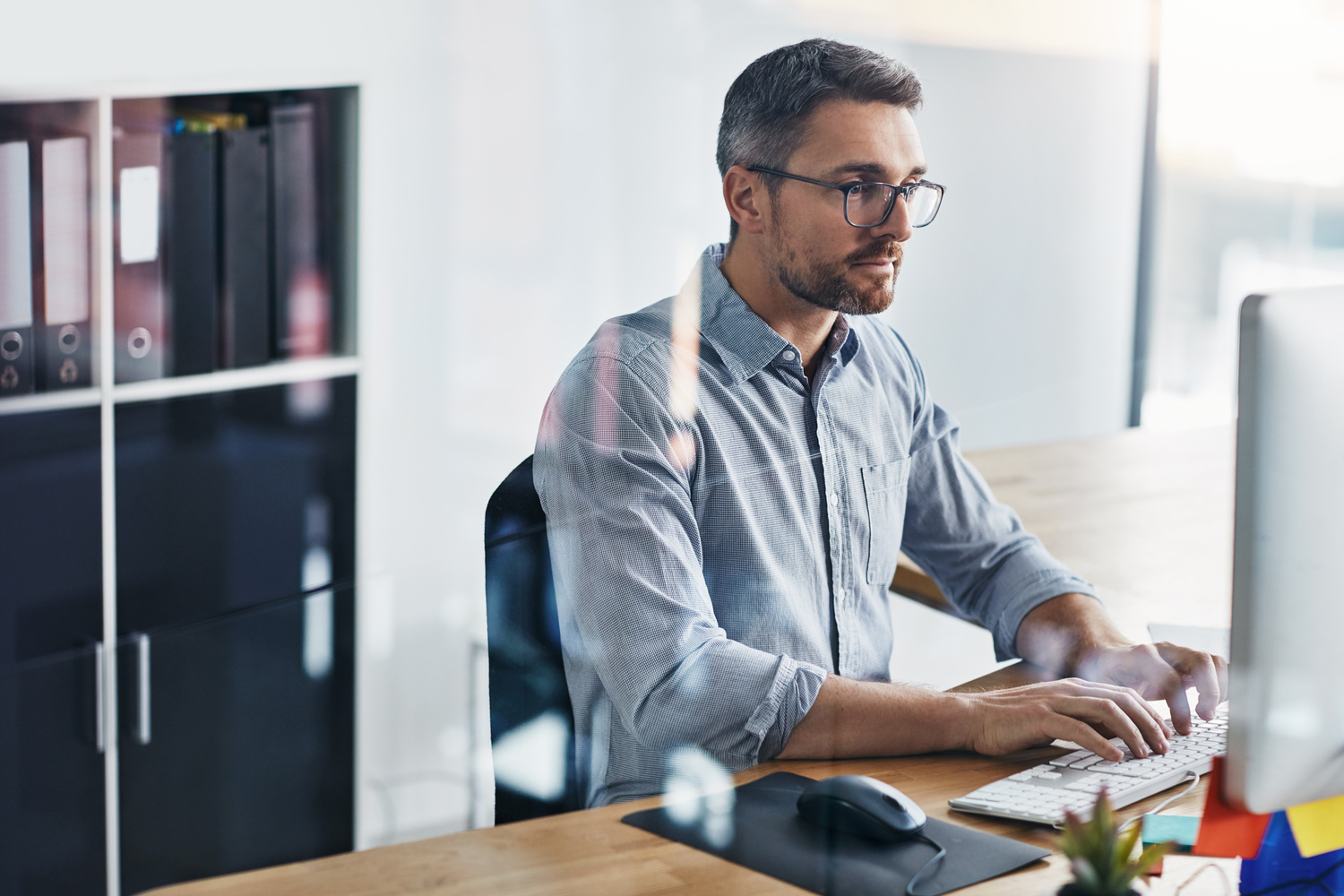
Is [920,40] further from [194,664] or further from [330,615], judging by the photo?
[194,664]

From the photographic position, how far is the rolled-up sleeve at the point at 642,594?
3.19 feet

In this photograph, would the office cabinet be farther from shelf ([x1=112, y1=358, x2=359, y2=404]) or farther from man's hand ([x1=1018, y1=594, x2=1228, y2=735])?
man's hand ([x1=1018, y1=594, x2=1228, y2=735])

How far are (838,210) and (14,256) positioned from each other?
0.79 m

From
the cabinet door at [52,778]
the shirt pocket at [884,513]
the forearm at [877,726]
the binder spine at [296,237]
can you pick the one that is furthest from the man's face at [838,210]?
the cabinet door at [52,778]

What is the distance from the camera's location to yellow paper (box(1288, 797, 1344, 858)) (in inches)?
30.3

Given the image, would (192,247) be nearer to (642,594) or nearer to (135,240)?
(135,240)

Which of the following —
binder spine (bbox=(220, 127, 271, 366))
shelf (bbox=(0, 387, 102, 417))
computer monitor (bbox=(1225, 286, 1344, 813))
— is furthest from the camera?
binder spine (bbox=(220, 127, 271, 366))

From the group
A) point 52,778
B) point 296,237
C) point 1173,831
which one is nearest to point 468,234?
point 296,237

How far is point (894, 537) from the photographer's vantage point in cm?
131

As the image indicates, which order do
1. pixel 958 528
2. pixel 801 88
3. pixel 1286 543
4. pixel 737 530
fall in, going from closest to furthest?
1. pixel 1286 543
2. pixel 737 530
3. pixel 801 88
4. pixel 958 528

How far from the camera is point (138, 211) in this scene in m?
1.33

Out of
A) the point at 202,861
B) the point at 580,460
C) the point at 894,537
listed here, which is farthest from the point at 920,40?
the point at 202,861

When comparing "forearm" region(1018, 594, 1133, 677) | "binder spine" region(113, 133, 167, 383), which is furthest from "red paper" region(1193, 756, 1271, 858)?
"binder spine" region(113, 133, 167, 383)

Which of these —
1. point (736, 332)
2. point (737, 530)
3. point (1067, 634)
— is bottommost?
point (1067, 634)
